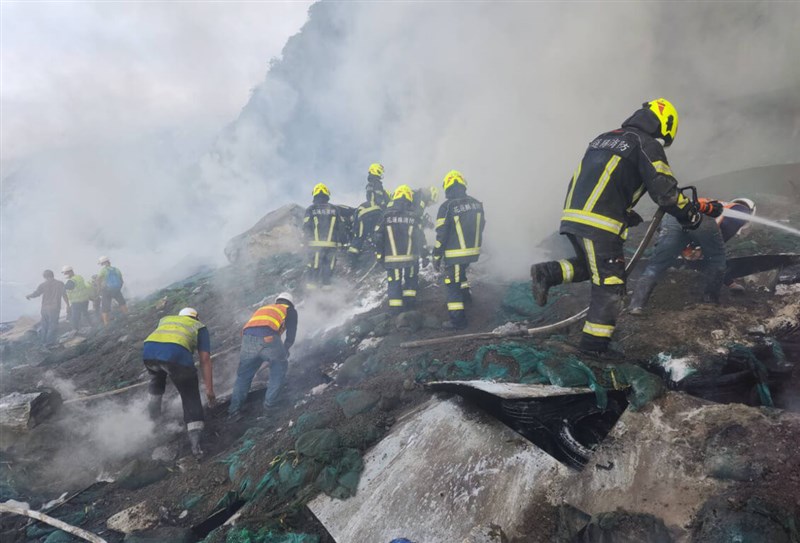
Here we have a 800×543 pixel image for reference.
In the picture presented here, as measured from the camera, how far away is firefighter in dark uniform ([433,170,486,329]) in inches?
198

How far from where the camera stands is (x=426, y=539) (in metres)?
2.00

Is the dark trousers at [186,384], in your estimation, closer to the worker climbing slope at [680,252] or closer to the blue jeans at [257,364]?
the blue jeans at [257,364]

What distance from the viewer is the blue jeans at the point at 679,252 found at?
3.64m

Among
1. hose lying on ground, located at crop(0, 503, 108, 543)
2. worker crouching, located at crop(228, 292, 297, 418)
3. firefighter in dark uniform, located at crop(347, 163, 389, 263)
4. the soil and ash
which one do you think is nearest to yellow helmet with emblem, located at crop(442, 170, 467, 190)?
the soil and ash

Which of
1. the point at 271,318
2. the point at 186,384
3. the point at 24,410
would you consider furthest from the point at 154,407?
the point at 271,318

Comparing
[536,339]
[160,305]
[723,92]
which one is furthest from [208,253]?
[723,92]

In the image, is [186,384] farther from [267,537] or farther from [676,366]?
[676,366]

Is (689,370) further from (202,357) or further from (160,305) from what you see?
(160,305)

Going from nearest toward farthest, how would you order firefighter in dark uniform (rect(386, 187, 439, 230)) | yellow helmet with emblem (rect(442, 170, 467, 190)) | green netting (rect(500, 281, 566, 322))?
green netting (rect(500, 281, 566, 322)), yellow helmet with emblem (rect(442, 170, 467, 190)), firefighter in dark uniform (rect(386, 187, 439, 230))

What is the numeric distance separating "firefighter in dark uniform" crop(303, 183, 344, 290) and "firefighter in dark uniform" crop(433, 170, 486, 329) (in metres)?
2.56

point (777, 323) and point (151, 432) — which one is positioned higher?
point (777, 323)

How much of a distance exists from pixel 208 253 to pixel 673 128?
1769 cm

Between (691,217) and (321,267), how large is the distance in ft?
18.7

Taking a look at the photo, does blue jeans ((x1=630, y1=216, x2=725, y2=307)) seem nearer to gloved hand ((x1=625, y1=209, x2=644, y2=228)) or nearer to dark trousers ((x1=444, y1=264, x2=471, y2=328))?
gloved hand ((x1=625, y1=209, x2=644, y2=228))
